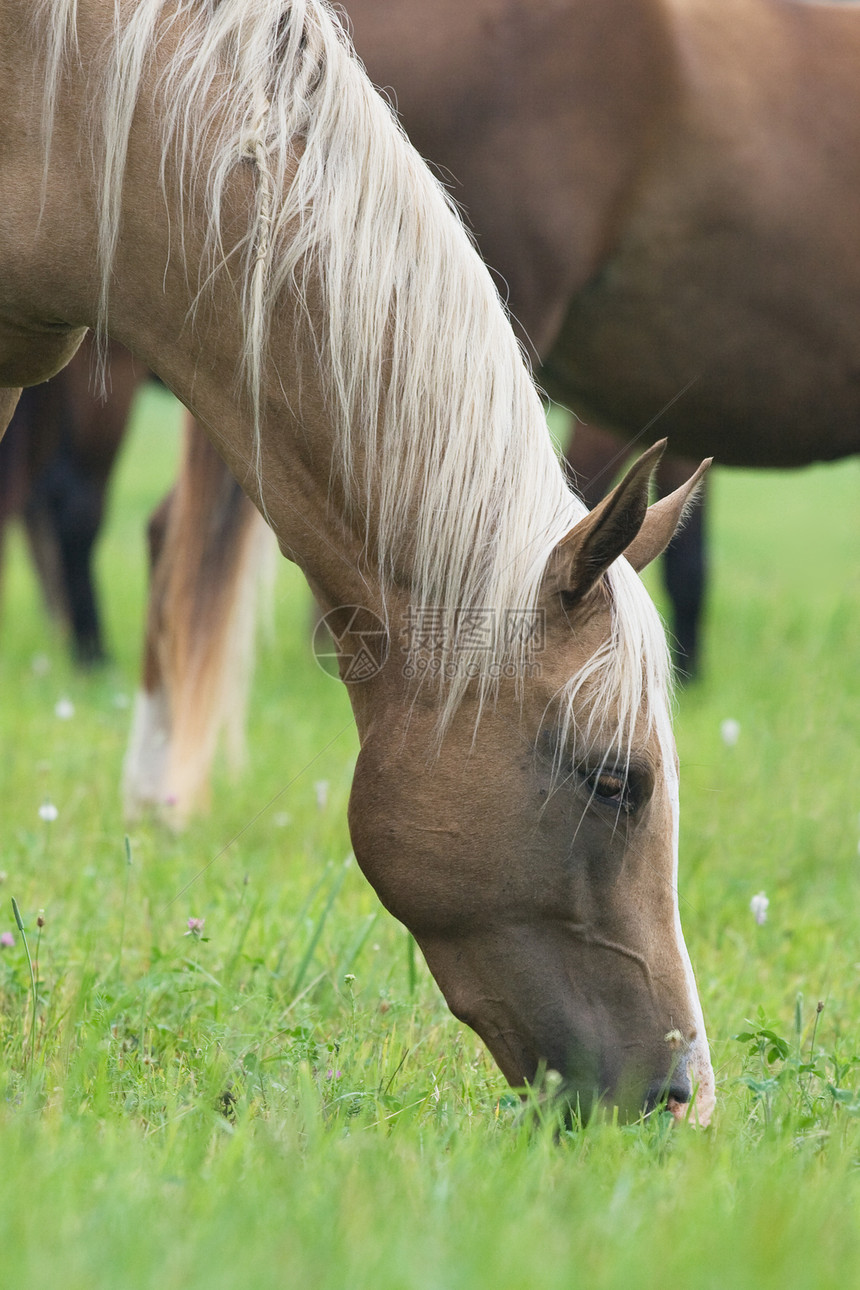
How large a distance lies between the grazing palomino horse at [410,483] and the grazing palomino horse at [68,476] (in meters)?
3.42

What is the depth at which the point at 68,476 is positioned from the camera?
629 centimetres

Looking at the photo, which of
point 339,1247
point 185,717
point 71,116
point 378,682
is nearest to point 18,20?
point 71,116

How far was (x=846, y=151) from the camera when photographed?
3613mm

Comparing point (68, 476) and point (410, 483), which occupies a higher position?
point (410, 483)

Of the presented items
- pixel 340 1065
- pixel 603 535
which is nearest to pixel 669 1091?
pixel 340 1065

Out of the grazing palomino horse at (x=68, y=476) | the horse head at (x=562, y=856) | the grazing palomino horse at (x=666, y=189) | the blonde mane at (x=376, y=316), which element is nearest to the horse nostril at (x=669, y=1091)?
the horse head at (x=562, y=856)

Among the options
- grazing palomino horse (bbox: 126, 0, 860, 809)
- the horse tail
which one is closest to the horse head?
grazing palomino horse (bbox: 126, 0, 860, 809)

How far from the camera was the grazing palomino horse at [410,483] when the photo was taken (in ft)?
6.75

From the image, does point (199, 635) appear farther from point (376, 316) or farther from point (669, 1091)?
point (669, 1091)

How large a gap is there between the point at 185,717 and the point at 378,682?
201 centimetres

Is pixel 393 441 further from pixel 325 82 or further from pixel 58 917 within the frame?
pixel 58 917

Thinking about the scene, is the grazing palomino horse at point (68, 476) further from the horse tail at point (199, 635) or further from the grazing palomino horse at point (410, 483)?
the grazing palomino horse at point (410, 483)

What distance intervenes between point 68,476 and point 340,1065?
4556 millimetres

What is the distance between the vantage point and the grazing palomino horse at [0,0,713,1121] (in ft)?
6.75
